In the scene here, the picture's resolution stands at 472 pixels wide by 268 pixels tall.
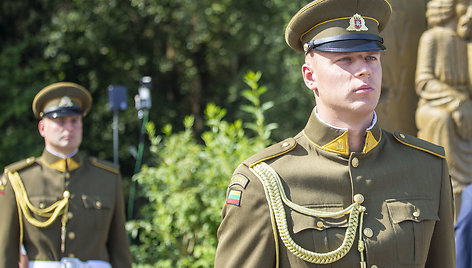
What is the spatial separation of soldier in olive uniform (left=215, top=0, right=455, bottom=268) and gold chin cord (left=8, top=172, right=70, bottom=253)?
8.31 feet

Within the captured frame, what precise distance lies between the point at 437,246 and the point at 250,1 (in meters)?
13.5

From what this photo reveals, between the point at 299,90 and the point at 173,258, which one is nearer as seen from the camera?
the point at 173,258

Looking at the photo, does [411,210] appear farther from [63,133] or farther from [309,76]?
[63,133]

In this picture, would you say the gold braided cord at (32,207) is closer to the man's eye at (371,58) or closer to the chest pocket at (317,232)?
the chest pocket at (317,232)

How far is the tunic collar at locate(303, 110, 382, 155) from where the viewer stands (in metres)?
2.26

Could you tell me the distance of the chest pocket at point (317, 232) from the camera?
217 cm

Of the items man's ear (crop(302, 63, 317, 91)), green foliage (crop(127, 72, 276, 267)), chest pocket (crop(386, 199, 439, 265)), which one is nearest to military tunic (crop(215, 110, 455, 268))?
chest pocket (crop(386, 199, 439, 265))

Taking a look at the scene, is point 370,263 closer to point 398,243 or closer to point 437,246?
point 398,243

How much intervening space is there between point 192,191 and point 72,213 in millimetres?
1644

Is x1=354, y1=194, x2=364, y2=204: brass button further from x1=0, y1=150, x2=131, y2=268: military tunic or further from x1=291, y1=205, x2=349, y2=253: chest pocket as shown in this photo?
x1=0, y1=150, x2=131, y2=268: military tunic

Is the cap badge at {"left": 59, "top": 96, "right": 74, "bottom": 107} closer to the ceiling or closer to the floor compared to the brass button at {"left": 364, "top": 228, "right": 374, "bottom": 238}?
closer to the ceiling

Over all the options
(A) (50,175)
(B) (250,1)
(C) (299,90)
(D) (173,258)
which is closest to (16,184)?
(A) (50,175)

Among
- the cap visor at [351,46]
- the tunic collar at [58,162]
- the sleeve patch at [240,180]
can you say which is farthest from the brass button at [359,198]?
the tunic collar at [58,162]

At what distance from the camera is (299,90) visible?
45.4 ft
